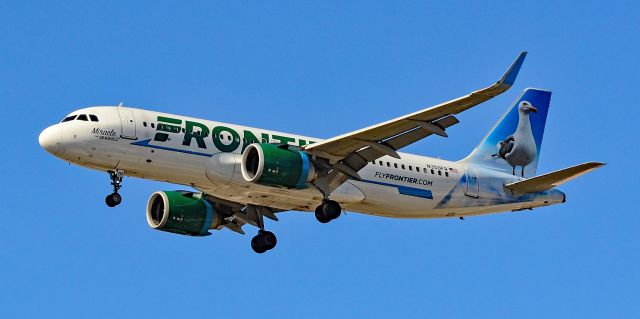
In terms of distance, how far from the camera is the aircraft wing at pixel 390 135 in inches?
1558

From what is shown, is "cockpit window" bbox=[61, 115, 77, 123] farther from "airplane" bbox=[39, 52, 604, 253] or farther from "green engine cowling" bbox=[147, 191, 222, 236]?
"green engine cowling" bbox=[147, 191, 222, 236]

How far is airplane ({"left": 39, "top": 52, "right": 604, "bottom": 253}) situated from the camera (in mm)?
43469

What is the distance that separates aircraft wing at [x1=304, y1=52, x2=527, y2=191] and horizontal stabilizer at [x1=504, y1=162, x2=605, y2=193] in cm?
659

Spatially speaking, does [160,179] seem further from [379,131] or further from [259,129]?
[379,131]

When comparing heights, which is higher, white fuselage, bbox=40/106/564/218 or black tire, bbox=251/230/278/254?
white fuselage, bbox=40/106/564/218

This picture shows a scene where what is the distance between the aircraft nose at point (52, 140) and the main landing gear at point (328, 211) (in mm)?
9728

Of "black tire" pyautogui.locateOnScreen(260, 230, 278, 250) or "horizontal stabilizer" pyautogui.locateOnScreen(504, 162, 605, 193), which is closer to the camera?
"horizontal stabilizer" pyautogui.locateOnScreen(504, 162, 605, 193)

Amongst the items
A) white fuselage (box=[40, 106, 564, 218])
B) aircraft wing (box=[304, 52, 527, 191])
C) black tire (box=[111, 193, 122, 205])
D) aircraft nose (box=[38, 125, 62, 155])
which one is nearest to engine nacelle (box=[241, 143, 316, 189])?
white fuselage (box=[40, 106, 564, 218])

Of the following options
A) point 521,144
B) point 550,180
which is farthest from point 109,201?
point 521,144

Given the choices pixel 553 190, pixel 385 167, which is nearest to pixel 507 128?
pixel 553 190

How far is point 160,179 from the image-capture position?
44.4 metres

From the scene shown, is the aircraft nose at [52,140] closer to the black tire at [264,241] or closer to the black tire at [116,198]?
the black tire at [116,198]

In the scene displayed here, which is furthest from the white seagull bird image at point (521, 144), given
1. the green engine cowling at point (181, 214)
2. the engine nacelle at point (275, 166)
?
the green engine cowling at point (181, 214)

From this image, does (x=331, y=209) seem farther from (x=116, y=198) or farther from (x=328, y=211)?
(x=116, y=198)
